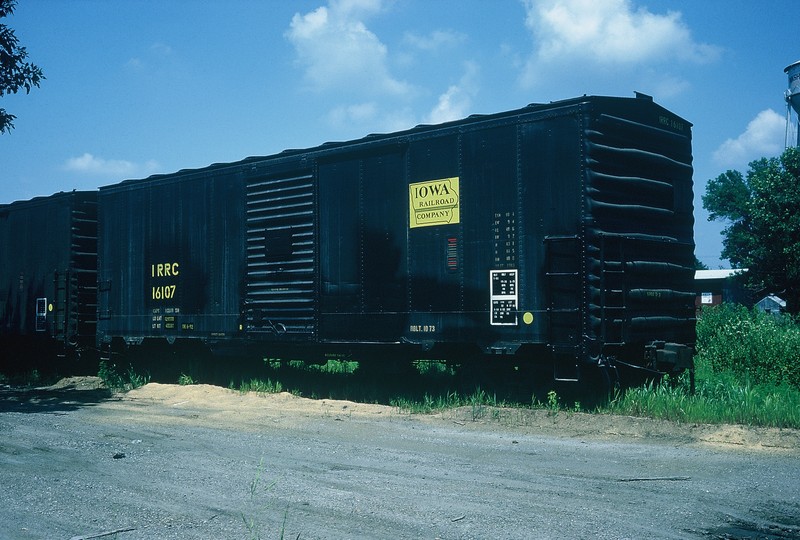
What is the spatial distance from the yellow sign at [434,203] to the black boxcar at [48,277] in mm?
9203

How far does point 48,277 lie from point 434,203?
1067cm

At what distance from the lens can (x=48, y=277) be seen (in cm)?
1733

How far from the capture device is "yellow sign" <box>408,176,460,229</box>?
1131 centimetres

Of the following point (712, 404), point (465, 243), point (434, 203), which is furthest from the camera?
point (434, 203)

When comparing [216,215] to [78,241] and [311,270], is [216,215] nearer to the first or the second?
[311,270]

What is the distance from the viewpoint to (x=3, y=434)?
30.5 feet

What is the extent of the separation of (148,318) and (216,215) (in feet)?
9.62

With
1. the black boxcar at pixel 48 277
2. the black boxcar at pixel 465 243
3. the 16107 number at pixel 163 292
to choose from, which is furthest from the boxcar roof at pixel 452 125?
the black boxcar at pixel 48 277

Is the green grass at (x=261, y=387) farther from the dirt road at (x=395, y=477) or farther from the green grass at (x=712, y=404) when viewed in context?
the green grass at (x=712, y=404)

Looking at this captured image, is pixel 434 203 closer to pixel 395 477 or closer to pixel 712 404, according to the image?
pixel 712 404

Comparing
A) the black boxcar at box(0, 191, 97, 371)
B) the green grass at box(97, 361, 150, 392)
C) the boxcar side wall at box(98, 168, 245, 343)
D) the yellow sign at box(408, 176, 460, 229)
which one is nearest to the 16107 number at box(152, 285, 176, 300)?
the boxcar side wall at box(98, 168, 245, 343)

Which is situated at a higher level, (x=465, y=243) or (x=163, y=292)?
(x=465, y=243)

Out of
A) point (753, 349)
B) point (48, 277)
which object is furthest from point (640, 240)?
point (48, 277)

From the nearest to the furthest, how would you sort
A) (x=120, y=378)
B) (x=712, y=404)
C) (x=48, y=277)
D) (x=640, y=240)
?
(x=712, y=404) < (x=640, y=240) < (x=120, y=378) < (x=48, y=277)
